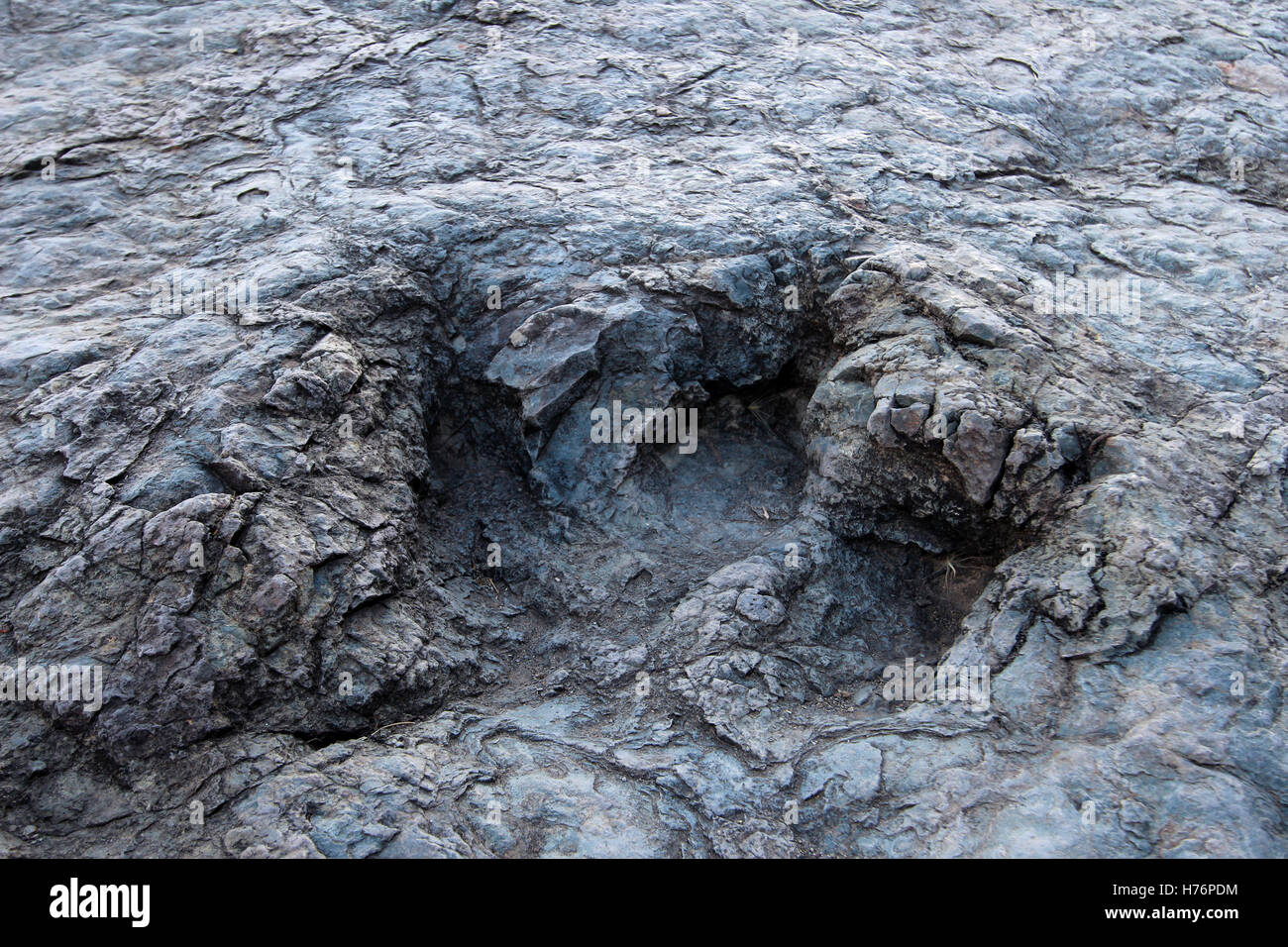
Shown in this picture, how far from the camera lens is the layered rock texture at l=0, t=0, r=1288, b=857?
119 inches

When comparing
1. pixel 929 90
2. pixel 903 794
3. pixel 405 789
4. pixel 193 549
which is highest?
pixel 929 90

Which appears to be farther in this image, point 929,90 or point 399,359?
point 929,90

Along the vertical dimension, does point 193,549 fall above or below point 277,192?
below

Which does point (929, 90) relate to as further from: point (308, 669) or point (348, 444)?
point (308, 669)

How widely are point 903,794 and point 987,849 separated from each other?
1.07 feet

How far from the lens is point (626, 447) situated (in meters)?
4.21

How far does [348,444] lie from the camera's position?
3.77 meters

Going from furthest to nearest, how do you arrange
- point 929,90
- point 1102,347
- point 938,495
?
point 929,90
point 1102,347
point 938,495

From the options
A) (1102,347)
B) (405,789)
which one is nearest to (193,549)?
(405,789)

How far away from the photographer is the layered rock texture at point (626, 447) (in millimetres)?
3014

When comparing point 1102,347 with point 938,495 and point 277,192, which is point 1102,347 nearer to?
point 938,495

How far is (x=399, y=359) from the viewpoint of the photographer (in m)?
4.16

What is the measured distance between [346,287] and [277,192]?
1037 mm

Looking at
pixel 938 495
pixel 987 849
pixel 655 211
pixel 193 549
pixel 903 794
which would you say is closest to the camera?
pixel 987 849
